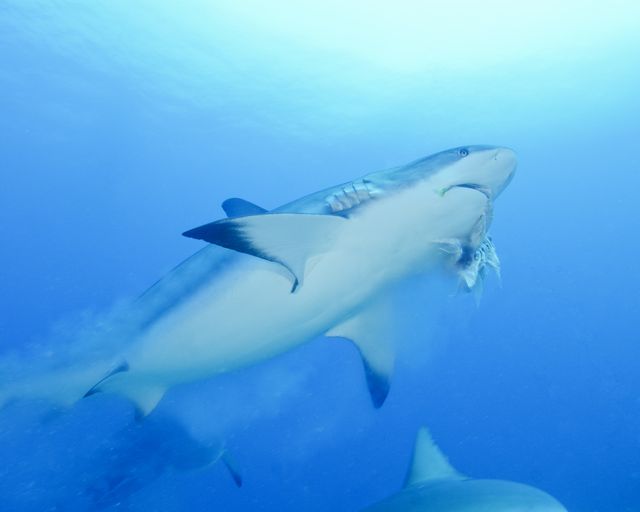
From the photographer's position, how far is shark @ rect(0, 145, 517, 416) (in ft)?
11.1

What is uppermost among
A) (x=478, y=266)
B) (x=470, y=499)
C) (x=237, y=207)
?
(x=237, y=207)

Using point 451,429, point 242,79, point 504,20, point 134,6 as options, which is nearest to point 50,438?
point 134,6

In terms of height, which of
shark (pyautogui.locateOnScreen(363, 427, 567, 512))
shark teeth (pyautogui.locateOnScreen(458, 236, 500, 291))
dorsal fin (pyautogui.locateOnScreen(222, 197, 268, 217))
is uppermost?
dorsal fin (pyautogui.locateOnScreen(222, 197, 268, 217))

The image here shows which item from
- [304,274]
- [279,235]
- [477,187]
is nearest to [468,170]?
[477,187]

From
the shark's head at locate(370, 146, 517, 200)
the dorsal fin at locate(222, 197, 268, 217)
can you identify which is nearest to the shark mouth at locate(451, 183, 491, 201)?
the shark's head at locate(370, 146, 517, 200)

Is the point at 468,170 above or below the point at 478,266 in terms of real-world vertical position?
above

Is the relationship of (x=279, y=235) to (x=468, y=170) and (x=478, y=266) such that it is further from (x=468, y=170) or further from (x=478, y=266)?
(x=478, y=266)

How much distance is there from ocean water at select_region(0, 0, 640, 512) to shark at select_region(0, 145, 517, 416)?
493 millimetres

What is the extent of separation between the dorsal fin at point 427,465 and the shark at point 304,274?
1.26m

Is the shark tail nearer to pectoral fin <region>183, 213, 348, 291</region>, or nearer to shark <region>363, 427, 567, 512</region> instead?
pectoral fin <region>183, 213, 348, 291</region>

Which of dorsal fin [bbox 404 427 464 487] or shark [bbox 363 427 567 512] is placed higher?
shark [bbox 363 427 567 512]

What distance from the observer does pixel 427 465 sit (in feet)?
17.9

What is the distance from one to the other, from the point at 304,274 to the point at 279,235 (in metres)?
0.58

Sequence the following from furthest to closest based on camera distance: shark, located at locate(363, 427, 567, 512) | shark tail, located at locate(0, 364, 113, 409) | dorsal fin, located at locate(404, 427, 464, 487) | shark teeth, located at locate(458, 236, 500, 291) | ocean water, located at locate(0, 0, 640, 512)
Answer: ocean water, located at locate(0, 0, 640, 512), dorsal fin, located at locate(404, 427, 464, 487), shark tail, located at locate(0, 364, 113, 409), shark, located at locate(363, 427, 567, 512), shark teeth, located at locate(458, 236, 500, 291)
